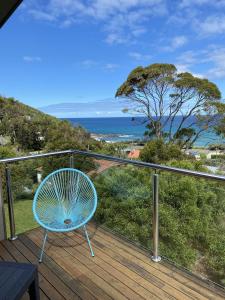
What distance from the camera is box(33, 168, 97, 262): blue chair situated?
2.54 m

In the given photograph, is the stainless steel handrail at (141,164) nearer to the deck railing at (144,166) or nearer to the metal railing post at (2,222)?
the deck railing at (144,166)

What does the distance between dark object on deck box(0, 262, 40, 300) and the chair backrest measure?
93 centimetres

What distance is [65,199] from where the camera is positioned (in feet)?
9.41

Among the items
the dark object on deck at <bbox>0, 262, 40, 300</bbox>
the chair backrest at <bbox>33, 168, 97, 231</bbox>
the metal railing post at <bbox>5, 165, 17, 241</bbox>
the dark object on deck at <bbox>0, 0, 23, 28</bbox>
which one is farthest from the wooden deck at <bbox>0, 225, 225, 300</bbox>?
the dark object on deck at <bbox>0, 0, 23, 28</bbox>

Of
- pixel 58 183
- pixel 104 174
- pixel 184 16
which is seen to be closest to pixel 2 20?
pixel 58 183

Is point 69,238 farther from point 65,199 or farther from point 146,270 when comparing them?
point 146,270

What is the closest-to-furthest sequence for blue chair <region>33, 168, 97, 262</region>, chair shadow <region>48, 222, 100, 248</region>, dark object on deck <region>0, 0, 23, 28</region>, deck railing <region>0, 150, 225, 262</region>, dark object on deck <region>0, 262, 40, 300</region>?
dark object on deck <region>0, 262, 40, 300</region>
dark object on deck <region>0, 0, 23, 28</region>
deck railing <region>0, 150, 225, 262</region>
blue chair <region>33, 168, 97, 262</region>
chair shadow <region>48, 222, 100, 248</region>

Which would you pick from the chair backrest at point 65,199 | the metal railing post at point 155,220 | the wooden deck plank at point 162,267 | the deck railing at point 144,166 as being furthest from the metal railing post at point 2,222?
the metal railing post at point 155,220

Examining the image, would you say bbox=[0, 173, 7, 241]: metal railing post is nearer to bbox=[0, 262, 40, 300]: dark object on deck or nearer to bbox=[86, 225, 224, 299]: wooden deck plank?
bbox=[86, 225, 224, 299]: wooden deck plank

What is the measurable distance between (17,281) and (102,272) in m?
1.05

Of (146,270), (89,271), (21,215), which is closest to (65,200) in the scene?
(21,215)

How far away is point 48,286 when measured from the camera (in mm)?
2025

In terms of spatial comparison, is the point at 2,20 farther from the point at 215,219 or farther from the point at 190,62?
the point at 190,62

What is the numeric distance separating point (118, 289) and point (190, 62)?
27724mm
